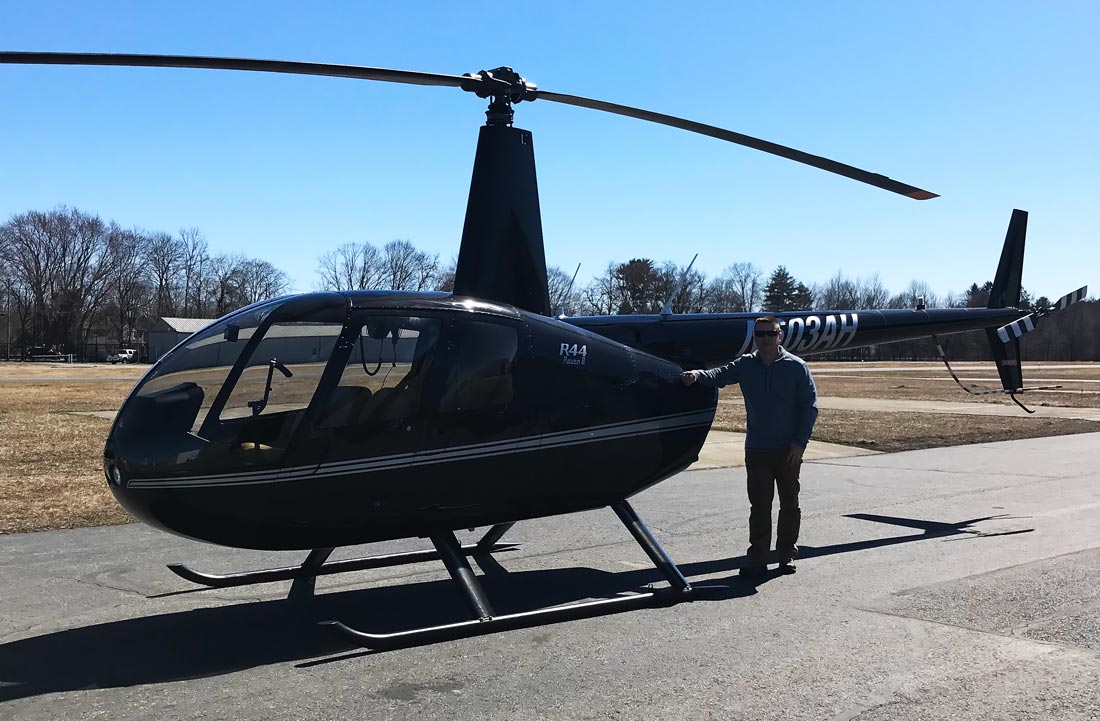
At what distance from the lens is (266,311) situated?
564 centimetres

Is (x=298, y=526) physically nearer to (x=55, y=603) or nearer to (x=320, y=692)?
(x=320, y=692)

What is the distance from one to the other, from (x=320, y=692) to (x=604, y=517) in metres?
5.41

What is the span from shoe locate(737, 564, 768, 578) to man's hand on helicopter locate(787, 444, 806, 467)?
2.72 feet

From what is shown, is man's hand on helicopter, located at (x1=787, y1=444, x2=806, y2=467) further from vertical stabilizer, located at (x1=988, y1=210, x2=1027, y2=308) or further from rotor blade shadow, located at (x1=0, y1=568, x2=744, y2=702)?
vertical stabilizer, located at (x1=988, y1=210, x2=1027, y2=308)

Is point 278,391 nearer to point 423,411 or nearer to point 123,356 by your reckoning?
point 423,411

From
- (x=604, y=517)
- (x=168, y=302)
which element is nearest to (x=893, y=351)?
(x=168, y=302)

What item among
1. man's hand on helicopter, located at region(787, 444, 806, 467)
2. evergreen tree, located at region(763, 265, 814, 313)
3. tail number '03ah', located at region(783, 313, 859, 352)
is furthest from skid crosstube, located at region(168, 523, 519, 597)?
evergreen tree, located at region(763, 265, 814, 313)

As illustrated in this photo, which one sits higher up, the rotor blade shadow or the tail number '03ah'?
the tail number '03ah'

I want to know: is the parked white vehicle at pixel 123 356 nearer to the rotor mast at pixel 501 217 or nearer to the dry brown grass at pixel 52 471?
the dry brown grass at pixel 52 471

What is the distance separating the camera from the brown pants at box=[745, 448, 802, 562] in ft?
23.4

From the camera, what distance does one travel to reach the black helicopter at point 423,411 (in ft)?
17.4

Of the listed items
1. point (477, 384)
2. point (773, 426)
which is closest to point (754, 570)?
point (773, 426)

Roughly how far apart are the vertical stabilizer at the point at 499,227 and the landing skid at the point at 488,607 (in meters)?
1.90

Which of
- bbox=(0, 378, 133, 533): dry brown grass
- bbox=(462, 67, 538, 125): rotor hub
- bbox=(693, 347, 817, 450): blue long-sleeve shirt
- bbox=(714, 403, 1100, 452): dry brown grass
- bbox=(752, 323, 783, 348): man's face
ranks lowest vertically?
bbox=(0, 378, 133, 533): dry brown grass
